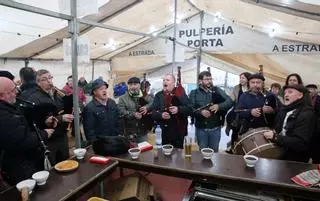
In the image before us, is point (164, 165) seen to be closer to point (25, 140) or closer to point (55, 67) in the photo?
point (25, 140)

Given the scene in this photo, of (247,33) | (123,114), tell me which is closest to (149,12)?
(247,33)

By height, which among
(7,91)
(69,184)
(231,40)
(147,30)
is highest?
(147,30)

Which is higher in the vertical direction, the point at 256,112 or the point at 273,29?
the point at 273,29

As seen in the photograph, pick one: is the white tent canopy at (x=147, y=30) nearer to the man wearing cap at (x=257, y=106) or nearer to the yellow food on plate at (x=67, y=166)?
the man wearing cap at (x=257, y=106)

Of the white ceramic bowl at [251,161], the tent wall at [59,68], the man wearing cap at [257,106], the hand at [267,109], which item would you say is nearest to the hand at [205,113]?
the man wearing cap at [257,106]

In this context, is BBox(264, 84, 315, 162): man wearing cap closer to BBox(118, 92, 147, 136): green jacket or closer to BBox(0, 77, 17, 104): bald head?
BBox(118, 92, 147, 136): green jacket

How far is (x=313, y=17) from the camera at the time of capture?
10.6 ft

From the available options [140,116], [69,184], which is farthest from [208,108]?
[69,184]

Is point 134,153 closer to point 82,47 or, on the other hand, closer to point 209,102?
point 82,47

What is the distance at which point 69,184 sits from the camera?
4.87 ft

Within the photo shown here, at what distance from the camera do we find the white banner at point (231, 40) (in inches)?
213

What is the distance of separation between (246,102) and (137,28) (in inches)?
143

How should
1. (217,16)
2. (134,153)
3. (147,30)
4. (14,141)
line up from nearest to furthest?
(14,141) → (134,153) → (217,16) → (147,30)

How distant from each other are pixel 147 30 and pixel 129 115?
12.2ft
